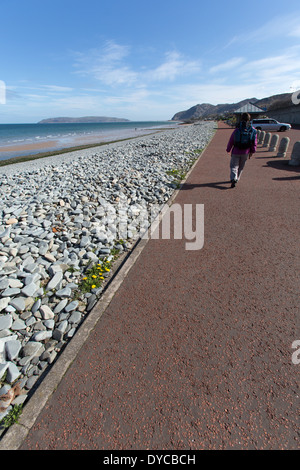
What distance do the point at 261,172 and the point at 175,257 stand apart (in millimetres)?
7049

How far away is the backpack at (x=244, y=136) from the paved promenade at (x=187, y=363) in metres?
3.77

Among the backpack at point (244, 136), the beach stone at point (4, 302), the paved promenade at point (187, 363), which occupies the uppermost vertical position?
the backpack at point (244, 136)

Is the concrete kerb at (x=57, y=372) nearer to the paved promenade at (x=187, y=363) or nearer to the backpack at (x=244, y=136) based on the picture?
the paved promenade at (x=187, y=363)

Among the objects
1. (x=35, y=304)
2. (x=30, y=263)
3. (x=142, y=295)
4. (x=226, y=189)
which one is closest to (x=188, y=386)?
(x=142, y=295)

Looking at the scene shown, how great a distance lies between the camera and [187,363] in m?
2.19

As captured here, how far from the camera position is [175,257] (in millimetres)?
3906

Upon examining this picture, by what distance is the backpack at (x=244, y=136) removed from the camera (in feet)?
21.2

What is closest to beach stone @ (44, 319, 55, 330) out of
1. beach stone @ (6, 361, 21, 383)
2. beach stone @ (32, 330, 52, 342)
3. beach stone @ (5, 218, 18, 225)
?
beach stone @ (32, 330, 52, 342)

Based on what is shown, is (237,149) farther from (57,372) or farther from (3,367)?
(3,367)

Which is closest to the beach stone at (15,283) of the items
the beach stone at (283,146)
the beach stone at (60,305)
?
the beach stone at (60,305)

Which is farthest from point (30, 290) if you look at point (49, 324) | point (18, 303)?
point (49, 324)

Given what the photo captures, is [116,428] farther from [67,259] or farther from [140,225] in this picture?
[140,225]

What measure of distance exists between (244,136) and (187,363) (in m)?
6.35
